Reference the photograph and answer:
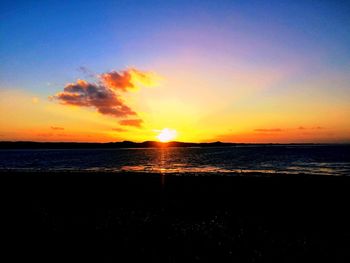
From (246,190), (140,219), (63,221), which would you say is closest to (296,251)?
(140,219)

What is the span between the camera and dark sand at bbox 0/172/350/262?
8.63 metres

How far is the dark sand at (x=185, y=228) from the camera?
8.63 meters

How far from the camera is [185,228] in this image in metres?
11.5

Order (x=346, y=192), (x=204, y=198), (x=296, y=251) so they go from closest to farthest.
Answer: (x=296, y=251) → (x=204, y=198) → (x=346, y=192)

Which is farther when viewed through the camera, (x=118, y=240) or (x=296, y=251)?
(x=118, y=240)

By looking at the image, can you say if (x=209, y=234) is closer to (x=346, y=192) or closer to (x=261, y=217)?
(x=261, y=217)

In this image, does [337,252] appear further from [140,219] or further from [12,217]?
[12,217]

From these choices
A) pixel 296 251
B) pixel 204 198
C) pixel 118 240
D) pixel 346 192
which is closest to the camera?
pixel 296 251

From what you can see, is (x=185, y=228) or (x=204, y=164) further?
(x=204, y=164)

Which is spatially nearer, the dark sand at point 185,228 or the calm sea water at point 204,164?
the dark sand at point 185,228

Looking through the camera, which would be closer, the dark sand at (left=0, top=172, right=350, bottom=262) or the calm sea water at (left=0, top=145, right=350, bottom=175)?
the dark sand at (left=0, top=172, right=350, bottom=262)

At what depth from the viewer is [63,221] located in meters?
12.5

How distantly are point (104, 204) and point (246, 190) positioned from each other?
39.0 ft

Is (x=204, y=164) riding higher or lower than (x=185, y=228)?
lower
